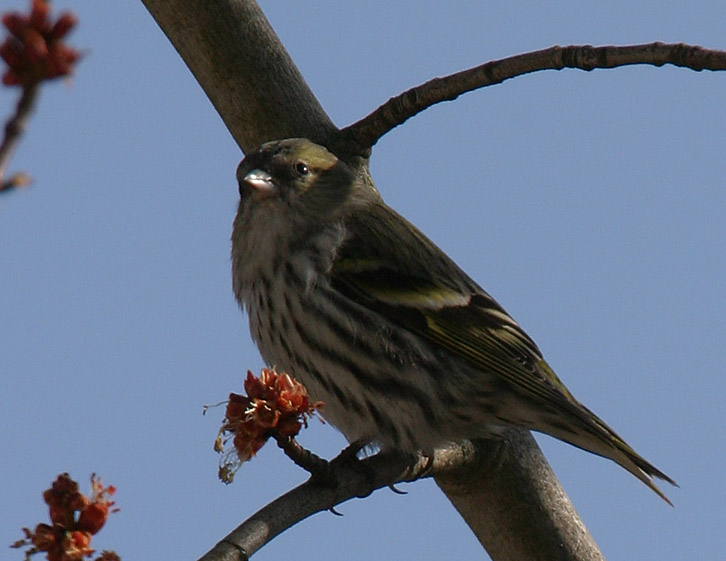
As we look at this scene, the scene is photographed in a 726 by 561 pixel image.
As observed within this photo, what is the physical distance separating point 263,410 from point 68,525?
2.46ft

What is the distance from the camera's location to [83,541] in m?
2.12

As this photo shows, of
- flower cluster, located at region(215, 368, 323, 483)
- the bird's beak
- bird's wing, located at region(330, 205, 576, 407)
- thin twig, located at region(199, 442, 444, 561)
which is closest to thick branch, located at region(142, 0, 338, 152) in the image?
the bird's beak

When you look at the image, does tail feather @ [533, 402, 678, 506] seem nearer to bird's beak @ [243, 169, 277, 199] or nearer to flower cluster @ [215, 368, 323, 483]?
bird's beak @ [243, 169, 277, 199]

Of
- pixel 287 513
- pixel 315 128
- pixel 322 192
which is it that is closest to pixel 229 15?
pixel 315 128

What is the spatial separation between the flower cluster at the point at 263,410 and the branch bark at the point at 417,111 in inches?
15.8

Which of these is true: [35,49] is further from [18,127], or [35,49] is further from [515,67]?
[515,67]

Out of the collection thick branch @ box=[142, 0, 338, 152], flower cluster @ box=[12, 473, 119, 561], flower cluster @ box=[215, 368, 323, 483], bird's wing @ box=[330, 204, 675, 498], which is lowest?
flower cluster @ box=[12, 473, 119, 561]

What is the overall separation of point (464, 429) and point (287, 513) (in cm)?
189

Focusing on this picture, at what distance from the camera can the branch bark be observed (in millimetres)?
3990

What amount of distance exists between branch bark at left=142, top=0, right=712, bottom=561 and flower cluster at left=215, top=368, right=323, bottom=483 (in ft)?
1.32

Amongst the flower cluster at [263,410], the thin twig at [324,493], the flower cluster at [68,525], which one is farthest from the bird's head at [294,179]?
the flower cluster at [68,525]

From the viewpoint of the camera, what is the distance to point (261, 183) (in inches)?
218

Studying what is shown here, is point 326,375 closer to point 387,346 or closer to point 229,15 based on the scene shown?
point 387,346

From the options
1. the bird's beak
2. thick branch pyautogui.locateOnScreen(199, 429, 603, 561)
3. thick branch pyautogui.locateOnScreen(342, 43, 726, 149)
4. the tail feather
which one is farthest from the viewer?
the bird's beak
